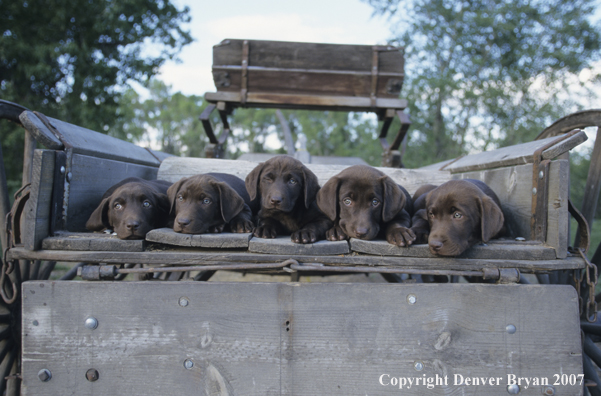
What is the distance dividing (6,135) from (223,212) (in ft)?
45.3

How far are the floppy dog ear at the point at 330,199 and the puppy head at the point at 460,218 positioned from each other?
2.34 feet

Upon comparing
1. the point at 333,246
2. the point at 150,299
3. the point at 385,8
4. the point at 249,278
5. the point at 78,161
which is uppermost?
the point at 385,8

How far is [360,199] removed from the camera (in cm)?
319

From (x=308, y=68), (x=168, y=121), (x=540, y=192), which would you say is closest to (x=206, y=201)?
(x=540, y=192)

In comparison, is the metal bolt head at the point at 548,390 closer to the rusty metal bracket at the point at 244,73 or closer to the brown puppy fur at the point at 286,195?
the brown puppy fur at the point at 286,195

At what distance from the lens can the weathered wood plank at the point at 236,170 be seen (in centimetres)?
445

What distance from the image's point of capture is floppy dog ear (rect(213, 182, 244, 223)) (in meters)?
3.29

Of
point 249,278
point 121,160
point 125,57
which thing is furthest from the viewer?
point 125,57

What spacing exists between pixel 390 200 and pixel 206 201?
1471 millimetres

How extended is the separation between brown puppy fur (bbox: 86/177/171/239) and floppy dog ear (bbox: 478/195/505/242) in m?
2.40

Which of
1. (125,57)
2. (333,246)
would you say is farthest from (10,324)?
(125,57)

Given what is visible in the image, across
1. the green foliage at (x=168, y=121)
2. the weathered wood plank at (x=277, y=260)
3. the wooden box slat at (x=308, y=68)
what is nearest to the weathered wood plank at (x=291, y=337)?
the weathered wood plank at (x=277, y=260)

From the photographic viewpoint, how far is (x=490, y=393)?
2.30 metres

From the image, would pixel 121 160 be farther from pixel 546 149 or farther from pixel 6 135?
pixel 6 135
